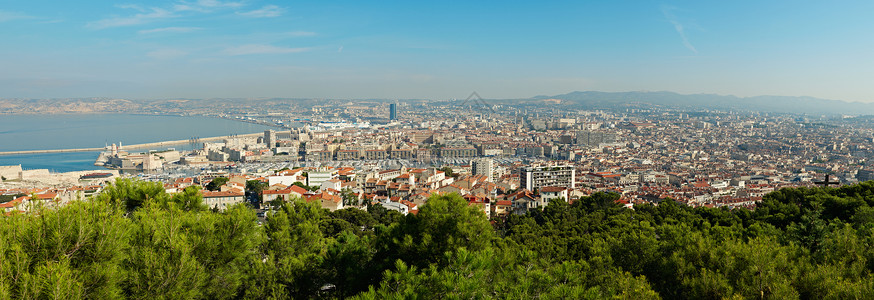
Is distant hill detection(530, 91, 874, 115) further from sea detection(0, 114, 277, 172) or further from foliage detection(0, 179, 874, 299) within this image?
foliage detection(0, 179, 874, 299)

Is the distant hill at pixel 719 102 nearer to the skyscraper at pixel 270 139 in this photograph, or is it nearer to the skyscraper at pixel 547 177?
the skyscraper at pixel 270 139

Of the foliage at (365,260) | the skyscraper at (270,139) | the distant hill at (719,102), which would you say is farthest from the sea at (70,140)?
the distant hill at (719,102)

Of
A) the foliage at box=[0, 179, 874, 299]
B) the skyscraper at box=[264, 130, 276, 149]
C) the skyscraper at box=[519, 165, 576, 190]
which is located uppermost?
the foliage at box=[0, 179, 874, 299]

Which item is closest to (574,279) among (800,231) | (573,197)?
(800,231)

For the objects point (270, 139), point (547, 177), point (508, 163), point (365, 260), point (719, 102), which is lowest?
point (508, 163)

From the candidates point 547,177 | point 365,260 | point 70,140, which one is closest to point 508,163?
point 547,177

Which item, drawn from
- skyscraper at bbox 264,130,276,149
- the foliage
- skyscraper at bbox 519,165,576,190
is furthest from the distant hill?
the foliage

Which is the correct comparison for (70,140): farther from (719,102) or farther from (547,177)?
(719,102)
